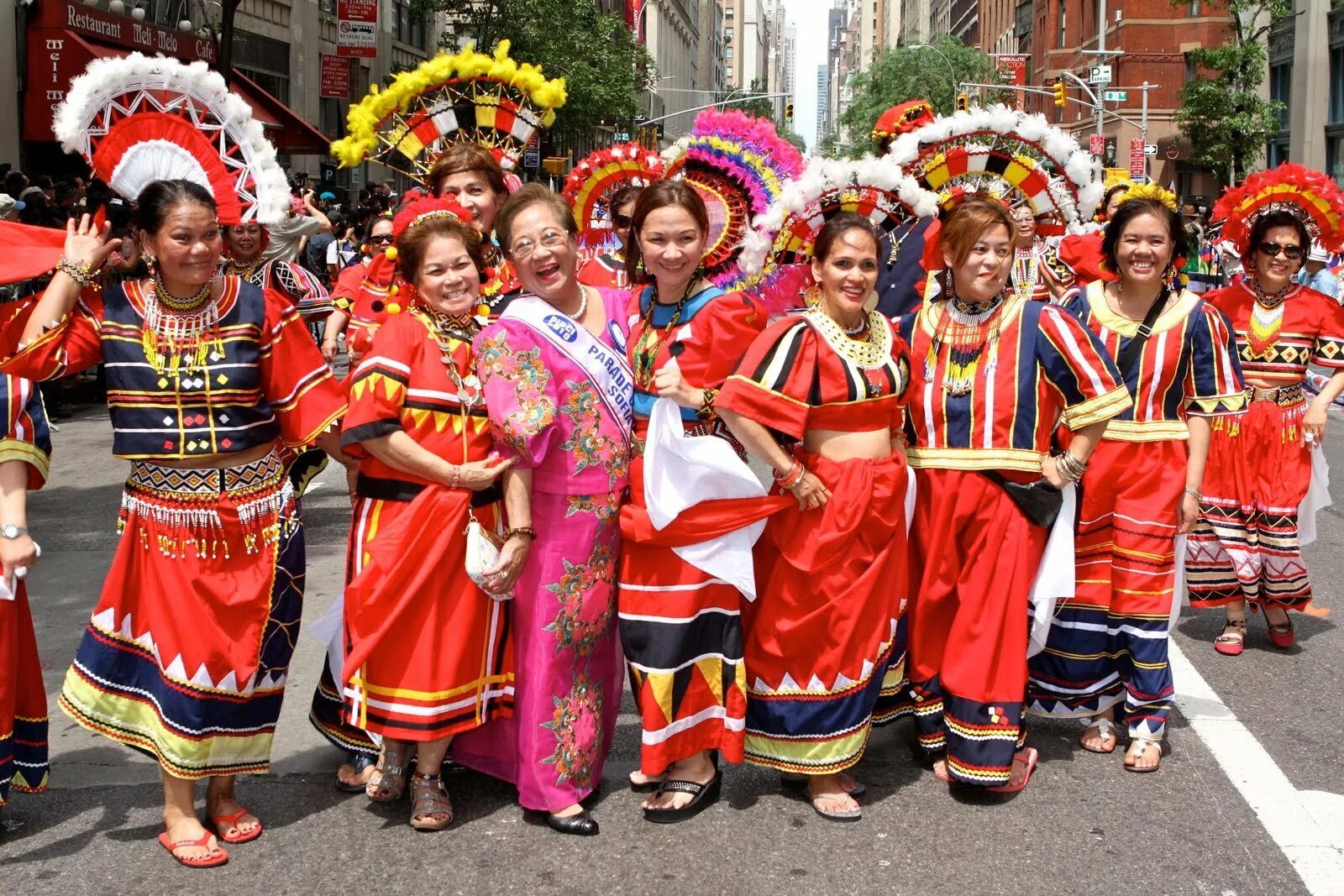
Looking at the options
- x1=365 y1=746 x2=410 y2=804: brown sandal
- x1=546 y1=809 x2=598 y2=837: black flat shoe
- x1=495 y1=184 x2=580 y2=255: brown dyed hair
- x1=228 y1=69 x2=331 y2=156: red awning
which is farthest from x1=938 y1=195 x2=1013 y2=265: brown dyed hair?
x1=228 y1=69 x2=331 y2=156: red awning

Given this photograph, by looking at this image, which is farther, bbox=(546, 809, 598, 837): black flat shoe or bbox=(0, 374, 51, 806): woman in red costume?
bbox=(546, 809, 598, 837): black flat shoe

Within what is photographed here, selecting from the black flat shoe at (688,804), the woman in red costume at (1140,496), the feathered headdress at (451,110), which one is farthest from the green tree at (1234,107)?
the black flat shoe at (688,804)

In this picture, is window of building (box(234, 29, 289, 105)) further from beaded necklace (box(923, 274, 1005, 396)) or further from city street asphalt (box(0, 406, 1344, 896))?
beaded necklace (box(923, 274, 1005, 396))

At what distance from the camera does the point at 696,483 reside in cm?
399

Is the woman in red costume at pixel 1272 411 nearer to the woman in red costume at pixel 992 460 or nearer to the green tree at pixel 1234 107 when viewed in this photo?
the woman in red costume at pixel 992 460

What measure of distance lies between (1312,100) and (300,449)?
36993 millimetres

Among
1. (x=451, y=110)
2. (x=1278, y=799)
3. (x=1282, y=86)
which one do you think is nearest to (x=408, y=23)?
(x=1282, y=86)

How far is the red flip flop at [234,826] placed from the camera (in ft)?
13.3

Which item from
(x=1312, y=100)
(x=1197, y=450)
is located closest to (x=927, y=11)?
(x=1312, y=100)

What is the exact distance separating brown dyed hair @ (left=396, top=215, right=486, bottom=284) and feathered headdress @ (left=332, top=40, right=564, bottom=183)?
5.46 ft

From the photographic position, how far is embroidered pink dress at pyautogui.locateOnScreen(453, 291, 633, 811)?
12.8ft

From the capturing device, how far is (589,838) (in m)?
4.10

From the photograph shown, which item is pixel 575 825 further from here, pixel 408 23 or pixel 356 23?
pixel 408 23

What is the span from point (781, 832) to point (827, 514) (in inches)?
38.6
